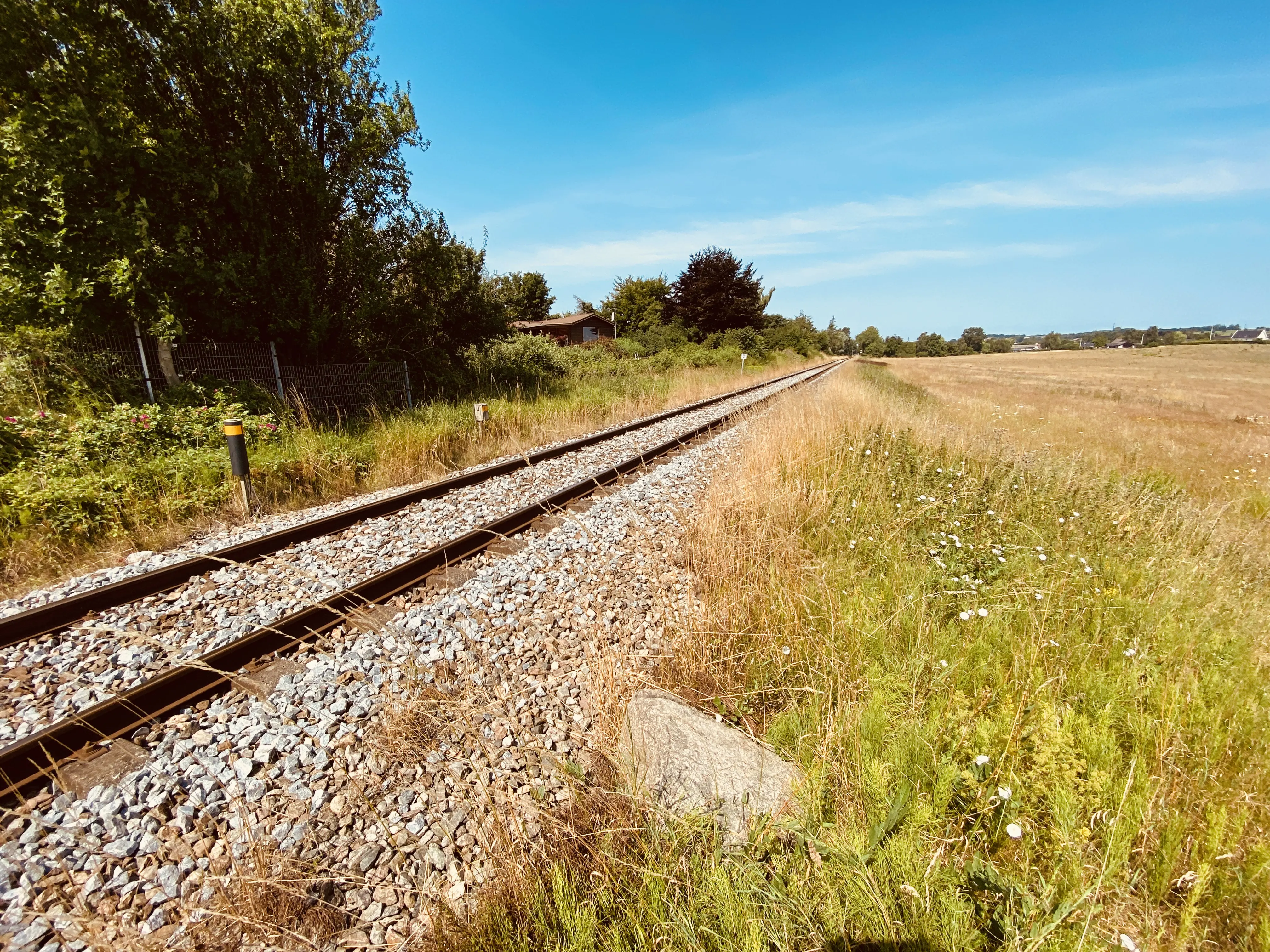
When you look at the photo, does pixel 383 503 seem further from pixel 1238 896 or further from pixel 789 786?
pixel 1238 896

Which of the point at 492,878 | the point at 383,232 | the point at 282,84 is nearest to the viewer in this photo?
the point at 492,878

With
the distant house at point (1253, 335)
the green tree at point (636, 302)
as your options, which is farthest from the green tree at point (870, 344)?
the green tree at point (636, 302)

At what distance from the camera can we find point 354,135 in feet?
33.8

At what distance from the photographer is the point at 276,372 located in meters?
8.98

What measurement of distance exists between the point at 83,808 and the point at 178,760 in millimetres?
295

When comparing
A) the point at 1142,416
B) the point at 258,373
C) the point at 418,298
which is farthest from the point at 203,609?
the point at 1142,416

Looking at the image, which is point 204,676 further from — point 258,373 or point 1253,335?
point 1253,335

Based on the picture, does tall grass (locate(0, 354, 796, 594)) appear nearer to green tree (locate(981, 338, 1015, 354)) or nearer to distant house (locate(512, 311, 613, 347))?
distant house (locate(512, 311, 613, 347))

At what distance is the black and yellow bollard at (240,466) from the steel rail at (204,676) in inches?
118

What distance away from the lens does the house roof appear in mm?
38125

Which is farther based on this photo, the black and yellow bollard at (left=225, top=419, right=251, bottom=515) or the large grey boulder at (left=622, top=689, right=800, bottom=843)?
the black and yellow bollard at (left=225, top=419, right=251, bottom=515)

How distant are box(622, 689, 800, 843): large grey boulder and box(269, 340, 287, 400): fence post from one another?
9772mm

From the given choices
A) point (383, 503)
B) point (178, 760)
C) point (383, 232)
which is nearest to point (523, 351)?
point (383, 232)

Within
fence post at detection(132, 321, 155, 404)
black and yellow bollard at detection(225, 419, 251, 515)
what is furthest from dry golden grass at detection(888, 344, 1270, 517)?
fence post at detection(132, 321, 155, 404)
